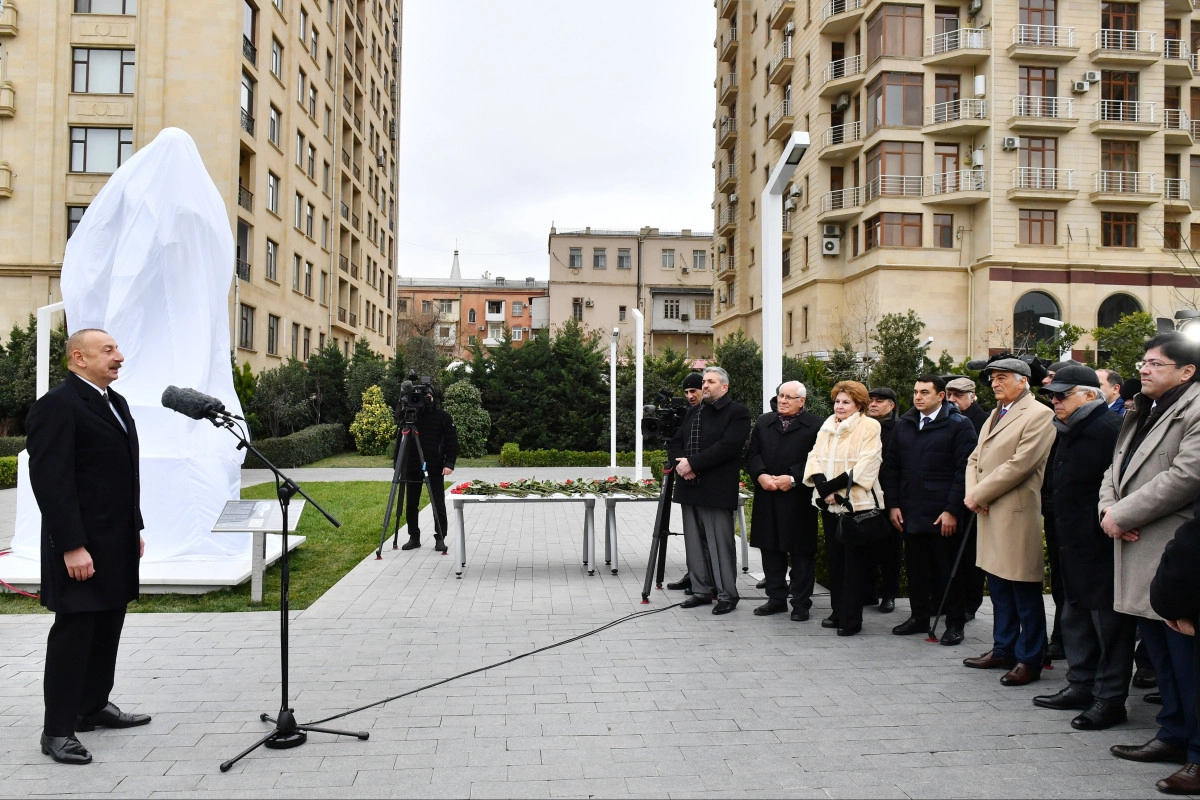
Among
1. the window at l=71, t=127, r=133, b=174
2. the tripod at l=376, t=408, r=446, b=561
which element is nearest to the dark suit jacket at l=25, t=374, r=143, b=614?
the tripod at l=376, t=408, r=446, b=561

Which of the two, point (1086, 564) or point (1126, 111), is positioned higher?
point (1126, 111)

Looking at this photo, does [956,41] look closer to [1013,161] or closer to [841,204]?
[1013,161]

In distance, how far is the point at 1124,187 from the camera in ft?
128

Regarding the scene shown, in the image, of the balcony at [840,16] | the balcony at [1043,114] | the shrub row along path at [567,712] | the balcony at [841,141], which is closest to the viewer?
the shrub row along path at [567,712]

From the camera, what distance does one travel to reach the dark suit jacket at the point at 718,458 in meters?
7.57

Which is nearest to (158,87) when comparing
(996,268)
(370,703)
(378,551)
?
(378,551)

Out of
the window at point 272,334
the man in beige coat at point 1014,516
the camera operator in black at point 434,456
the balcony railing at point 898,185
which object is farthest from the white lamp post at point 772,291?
the balcony railing at point 898,185

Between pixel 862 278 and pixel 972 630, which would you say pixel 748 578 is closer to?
pixel 972 630

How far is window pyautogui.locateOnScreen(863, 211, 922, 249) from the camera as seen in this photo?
129 feet

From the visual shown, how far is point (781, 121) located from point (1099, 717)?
44.2 m

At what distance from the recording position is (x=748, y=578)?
365 inches

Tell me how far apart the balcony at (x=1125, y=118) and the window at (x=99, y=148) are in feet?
132

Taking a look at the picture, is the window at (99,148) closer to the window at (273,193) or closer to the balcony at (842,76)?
the window at (273,193)

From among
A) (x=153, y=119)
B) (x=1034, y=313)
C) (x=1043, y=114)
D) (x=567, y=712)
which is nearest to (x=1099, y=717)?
(x=567, y=712)
